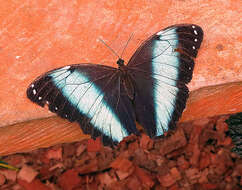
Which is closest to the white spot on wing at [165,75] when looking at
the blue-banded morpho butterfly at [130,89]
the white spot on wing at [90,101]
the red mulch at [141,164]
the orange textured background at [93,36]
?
the blue-banded morpho butterfly at [130,89]

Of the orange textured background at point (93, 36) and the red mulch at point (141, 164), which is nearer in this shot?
the orange textured background at point (93, 36)

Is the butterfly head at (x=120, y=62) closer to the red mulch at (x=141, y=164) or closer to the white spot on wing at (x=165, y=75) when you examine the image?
the white spot on wing at (x=165, y=75)

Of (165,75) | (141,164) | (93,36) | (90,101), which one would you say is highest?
(93,36)

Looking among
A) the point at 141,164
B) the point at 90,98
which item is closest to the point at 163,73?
the point at 90,98

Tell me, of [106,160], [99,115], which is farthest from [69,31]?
[106,160]

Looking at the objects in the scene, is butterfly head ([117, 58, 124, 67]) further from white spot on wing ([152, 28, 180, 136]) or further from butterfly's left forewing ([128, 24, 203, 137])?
white spot on wing ([152, 28, 180, 136])

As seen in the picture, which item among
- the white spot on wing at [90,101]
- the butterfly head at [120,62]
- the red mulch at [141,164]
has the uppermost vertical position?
the butterfly head at [120,62]

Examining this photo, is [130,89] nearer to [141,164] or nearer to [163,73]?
[163,73]
